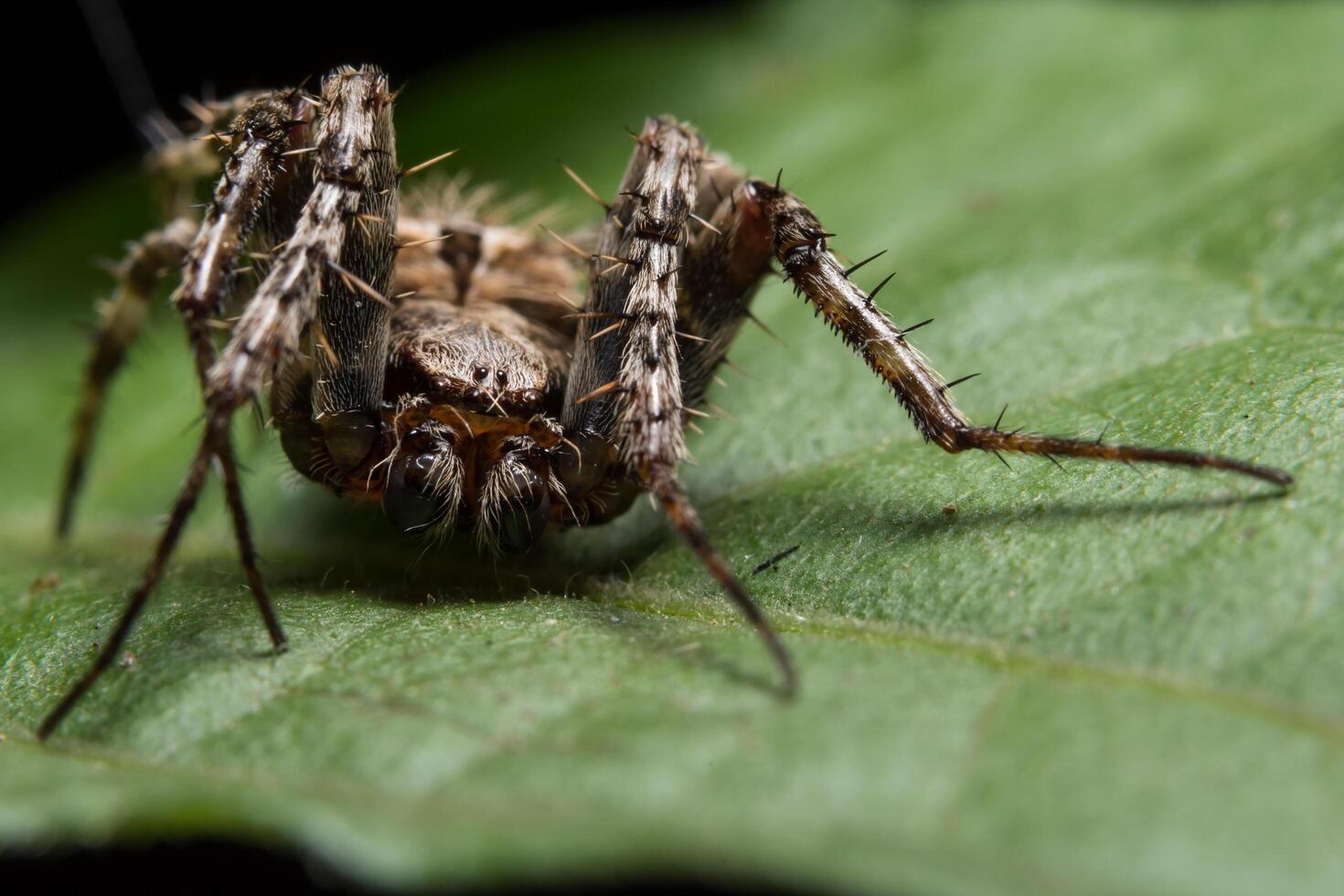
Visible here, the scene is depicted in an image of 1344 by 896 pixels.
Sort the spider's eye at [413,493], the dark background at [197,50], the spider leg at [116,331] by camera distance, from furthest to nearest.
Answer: the dark background at [197,50], the spider leg at [116,331], the spider's eye at [413,493]

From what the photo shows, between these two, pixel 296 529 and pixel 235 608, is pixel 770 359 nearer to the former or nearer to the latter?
pixel 296 529

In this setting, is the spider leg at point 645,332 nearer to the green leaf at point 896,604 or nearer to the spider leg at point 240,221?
the green leaf at point 896,604

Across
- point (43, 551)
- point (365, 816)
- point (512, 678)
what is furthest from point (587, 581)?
point (43, 551)

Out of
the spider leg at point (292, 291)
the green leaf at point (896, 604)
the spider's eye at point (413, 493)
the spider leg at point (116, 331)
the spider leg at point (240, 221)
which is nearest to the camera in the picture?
the green leaf at point (896, 604)

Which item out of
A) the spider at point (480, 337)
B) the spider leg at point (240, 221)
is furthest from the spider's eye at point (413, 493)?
the spider leg at point (240, 221)

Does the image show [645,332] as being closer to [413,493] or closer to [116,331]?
[413,493]

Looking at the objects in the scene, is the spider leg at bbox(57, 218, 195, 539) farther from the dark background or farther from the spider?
the dark background
